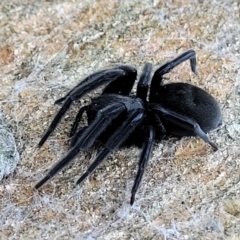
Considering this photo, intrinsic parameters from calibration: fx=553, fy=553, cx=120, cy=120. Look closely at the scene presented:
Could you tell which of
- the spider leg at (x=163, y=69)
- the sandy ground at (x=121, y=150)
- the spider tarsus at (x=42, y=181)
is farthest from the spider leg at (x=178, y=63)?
the spider tarsus at (x=42, y=181)

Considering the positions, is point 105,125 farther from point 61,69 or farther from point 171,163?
point 61,69

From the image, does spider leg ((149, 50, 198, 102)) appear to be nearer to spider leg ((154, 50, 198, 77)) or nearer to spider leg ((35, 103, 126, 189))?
spider leg ((154, 50, 198, 77))

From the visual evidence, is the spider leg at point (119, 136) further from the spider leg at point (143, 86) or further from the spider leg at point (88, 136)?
the spider leg at point (143, 86)

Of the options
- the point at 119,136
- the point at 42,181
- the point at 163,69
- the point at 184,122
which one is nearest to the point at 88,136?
the point at 119,136

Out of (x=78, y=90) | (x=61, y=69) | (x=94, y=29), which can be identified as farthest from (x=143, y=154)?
(x=94, y=29)

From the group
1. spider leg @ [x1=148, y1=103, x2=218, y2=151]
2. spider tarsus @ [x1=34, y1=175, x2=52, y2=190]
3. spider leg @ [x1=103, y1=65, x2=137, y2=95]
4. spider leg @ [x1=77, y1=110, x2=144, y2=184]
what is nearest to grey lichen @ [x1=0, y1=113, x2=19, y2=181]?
spider tarsus @ [x1=34, y1=175, x2=52, y2=190]

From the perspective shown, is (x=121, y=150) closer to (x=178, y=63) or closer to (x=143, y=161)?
(x=143, y=161)
